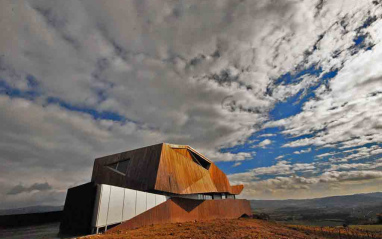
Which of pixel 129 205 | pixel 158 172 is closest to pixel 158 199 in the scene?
pixel 158 172

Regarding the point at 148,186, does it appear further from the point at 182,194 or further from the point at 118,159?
the point at 118,159

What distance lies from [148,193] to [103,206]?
5067 millimetres

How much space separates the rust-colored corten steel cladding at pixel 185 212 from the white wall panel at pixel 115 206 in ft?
1.65

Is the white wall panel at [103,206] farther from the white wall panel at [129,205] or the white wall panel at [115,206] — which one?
the white wall panel at [129,205]

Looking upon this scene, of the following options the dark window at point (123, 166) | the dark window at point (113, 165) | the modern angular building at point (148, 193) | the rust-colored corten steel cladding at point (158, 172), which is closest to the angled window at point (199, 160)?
the modern angular building at point (148, 193)

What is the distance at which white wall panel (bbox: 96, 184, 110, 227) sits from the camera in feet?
37.0

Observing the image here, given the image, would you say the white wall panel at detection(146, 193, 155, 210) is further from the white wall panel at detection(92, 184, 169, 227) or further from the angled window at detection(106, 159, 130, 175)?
the angled window at detection(106, 159, 130, 175)

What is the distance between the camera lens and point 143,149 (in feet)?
77.0

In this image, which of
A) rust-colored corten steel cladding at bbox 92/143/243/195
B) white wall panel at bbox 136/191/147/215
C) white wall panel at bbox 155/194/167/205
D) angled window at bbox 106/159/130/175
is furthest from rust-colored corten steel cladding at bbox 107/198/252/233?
angled window at bbox 106/159/130/175

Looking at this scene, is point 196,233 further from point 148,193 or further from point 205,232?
point 148,193

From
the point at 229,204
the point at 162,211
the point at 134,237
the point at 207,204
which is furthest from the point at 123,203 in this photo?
the point at 229,204

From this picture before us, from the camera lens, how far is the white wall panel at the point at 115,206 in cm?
1207

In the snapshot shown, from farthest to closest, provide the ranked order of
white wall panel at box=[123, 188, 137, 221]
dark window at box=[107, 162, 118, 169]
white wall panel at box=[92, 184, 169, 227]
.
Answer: dark window at box=[107, 162, 118, 169] → white wall panel at box=[123, 188, 137, 221] → white wall panel at box=[92, 184, 169, 227]

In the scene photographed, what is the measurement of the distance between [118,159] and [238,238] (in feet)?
62.9
